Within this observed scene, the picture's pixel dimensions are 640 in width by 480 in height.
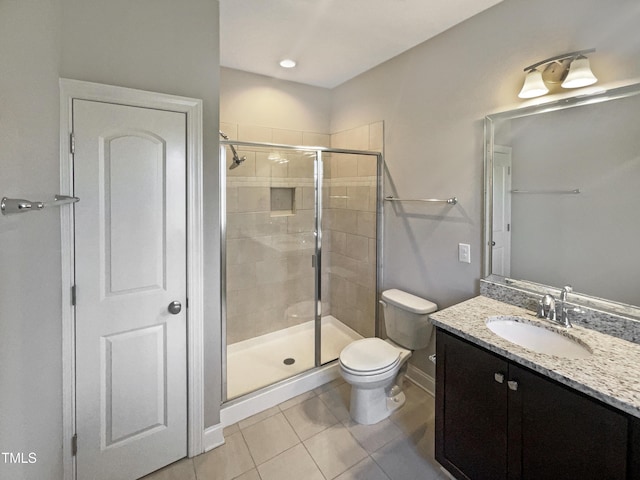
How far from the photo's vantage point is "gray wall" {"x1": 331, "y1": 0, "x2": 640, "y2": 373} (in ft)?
4.92

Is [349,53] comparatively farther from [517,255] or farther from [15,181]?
[15,181]

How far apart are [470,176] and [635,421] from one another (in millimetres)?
1461

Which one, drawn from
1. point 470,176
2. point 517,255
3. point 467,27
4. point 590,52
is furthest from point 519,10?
point 517,255

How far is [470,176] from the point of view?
2.06m

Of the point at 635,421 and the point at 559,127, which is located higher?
the point at 559,127

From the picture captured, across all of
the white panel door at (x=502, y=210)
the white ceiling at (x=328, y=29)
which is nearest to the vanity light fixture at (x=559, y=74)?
the white panel door at (x=502, y=210)

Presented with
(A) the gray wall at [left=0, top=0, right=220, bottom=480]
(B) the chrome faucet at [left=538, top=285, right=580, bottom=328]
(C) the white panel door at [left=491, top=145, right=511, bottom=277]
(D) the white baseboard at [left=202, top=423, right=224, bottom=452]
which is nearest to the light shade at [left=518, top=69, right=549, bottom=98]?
(C) the white panel door at [left=491, top=145, right=511, bottom=277]

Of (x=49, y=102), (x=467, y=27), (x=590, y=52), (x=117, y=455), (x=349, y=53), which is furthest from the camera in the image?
(x=349, y=53)

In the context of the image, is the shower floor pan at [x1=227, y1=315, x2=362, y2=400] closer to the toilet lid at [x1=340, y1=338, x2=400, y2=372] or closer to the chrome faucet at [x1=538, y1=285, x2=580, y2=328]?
the toilet lid at [x1=340, y1=338, x2=400, y2=372]

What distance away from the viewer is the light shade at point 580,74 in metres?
1.49

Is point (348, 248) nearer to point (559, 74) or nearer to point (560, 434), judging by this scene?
point (559, 74)

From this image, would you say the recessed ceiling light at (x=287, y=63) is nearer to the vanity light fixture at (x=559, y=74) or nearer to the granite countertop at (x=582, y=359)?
the vanity light fixture at (x=559, y=74)

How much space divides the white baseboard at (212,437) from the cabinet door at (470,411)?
1.25m

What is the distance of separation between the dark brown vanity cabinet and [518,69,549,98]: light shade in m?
1.35
